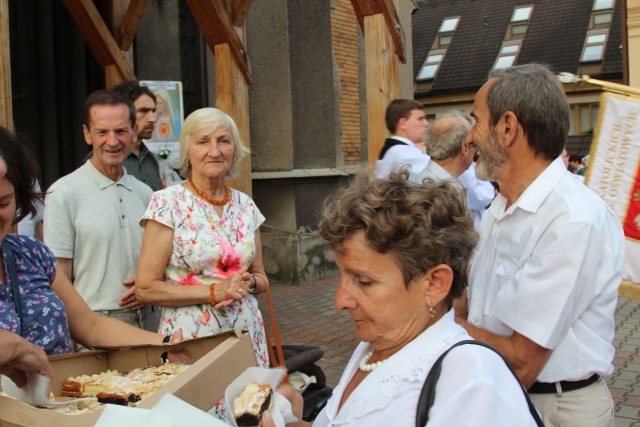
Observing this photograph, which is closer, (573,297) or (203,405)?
(203,405)

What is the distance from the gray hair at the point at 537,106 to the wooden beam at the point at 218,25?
15.5 ft

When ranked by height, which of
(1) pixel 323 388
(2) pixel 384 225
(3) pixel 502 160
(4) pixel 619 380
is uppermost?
(3) pixel 502 160

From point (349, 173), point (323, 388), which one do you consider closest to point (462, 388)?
point (323, 388)

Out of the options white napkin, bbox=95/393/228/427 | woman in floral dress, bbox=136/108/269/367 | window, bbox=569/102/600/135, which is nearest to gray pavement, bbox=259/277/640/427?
woman in floral dress, bbox=136/108/269/367

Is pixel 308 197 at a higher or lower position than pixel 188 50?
lower

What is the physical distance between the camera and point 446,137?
203 inches

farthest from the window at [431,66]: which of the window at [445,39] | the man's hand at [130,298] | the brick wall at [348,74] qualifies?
the man's hand at [130,298]

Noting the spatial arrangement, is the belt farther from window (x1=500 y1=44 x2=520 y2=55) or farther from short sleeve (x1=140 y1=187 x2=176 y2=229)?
window (x1=500 y1=44 x2=520 y2=55)

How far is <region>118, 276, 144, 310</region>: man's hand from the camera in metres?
3.52

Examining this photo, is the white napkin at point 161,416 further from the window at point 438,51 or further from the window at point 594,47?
the window at point 438,51

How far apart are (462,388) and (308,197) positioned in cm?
920

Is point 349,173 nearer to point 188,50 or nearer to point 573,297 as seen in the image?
point 188,50

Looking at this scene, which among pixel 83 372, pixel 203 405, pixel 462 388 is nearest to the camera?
Answer: pixel 462 388

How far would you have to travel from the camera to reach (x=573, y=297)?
6.82 ft
